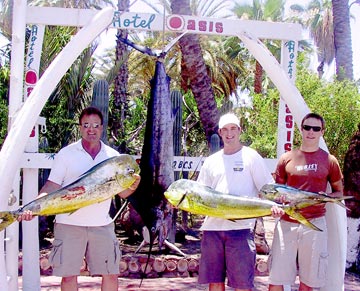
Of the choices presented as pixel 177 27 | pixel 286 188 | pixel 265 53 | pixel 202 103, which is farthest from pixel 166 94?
pixel 202 103

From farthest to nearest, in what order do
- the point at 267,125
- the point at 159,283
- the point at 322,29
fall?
the point at 322,29 → the point at 267,125 → the point at 159,283

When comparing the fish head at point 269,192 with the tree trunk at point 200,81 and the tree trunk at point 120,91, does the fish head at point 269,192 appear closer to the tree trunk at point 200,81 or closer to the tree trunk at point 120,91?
the tree trunk at point 200,81

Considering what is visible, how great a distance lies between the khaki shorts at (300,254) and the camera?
3324mm

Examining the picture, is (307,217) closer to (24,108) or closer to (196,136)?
(24,108)

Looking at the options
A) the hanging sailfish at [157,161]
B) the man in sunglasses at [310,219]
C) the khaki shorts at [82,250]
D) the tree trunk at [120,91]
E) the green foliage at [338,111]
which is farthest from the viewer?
the tree trunk at [120,91]

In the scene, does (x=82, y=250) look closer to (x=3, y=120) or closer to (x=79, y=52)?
(x=79, y=52)

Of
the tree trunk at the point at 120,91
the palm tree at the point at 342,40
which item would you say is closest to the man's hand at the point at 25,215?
the tree trunk at the point at 120,91

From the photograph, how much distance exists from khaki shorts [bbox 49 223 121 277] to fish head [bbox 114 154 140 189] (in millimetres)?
423

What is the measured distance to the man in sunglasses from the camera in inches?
131

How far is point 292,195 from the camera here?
3.13 metres

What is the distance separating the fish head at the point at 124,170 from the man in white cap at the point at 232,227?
1.93 ft

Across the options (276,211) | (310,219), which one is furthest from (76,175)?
(310,219)

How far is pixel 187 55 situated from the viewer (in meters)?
6.54

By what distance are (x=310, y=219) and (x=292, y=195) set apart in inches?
12.8
